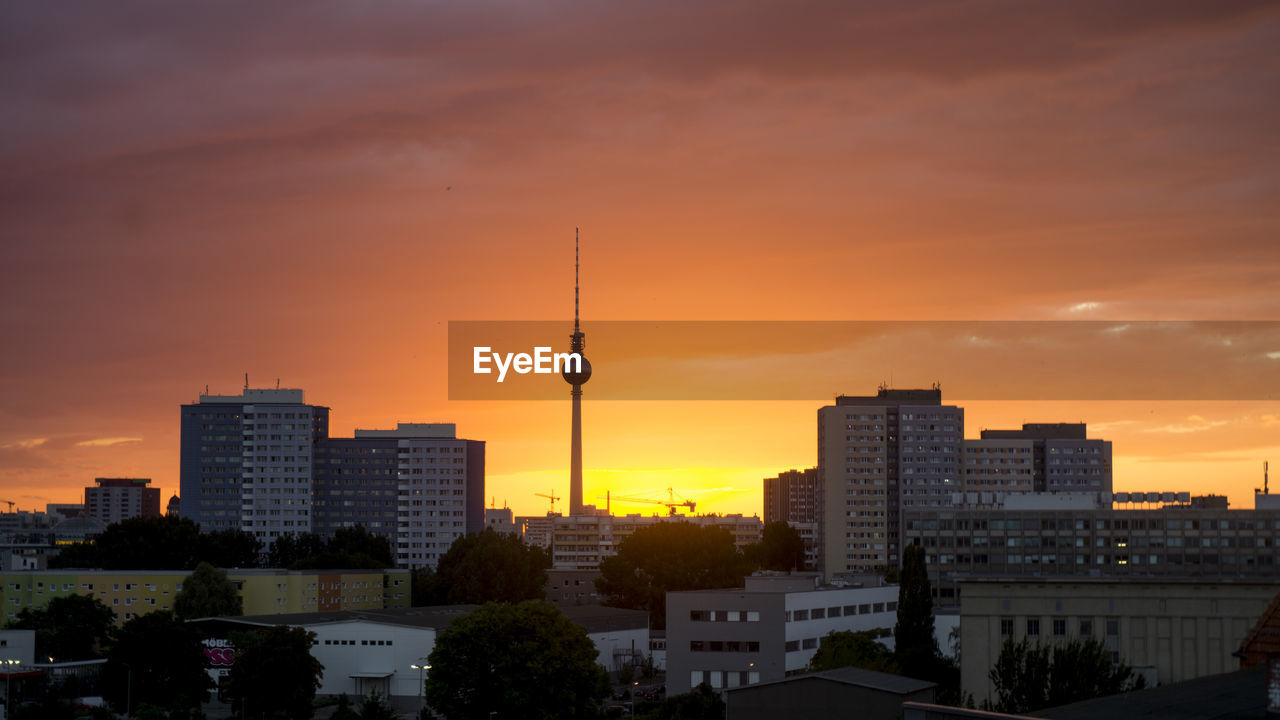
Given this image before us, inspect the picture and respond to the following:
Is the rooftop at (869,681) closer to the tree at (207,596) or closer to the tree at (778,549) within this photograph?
the tree at (207,596)

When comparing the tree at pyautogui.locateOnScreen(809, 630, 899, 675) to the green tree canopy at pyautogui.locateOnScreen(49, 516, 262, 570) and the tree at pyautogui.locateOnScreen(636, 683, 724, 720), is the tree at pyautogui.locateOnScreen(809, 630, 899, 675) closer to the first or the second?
the tree at pyautogui.locateOnScreen(636, 683, 724, 720)

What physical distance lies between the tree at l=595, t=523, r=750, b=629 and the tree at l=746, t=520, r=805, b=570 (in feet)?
115

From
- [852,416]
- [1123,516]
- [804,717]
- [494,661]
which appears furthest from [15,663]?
[852,416]

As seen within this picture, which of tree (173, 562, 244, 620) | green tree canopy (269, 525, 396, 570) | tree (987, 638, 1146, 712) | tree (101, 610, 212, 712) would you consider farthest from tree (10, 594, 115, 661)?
tree (987, 638, 1146, 712)

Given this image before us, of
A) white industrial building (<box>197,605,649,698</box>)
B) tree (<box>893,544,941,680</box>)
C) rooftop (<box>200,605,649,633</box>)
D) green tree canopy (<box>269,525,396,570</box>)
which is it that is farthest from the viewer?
green tree canopy (<box>269,525,396,570</box>)

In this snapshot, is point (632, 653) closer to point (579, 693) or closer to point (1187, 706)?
point (579, 693)

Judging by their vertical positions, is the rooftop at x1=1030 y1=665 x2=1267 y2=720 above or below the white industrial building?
above

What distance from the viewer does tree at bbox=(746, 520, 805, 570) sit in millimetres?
188012

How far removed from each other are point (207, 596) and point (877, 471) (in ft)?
326

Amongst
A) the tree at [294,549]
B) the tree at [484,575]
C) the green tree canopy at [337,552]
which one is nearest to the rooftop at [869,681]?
the tree at [484,575]

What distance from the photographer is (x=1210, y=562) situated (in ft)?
419

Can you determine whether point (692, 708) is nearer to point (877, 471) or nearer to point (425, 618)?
point (425, 618)

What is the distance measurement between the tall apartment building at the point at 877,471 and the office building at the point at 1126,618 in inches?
4645

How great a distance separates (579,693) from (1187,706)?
166 ft
